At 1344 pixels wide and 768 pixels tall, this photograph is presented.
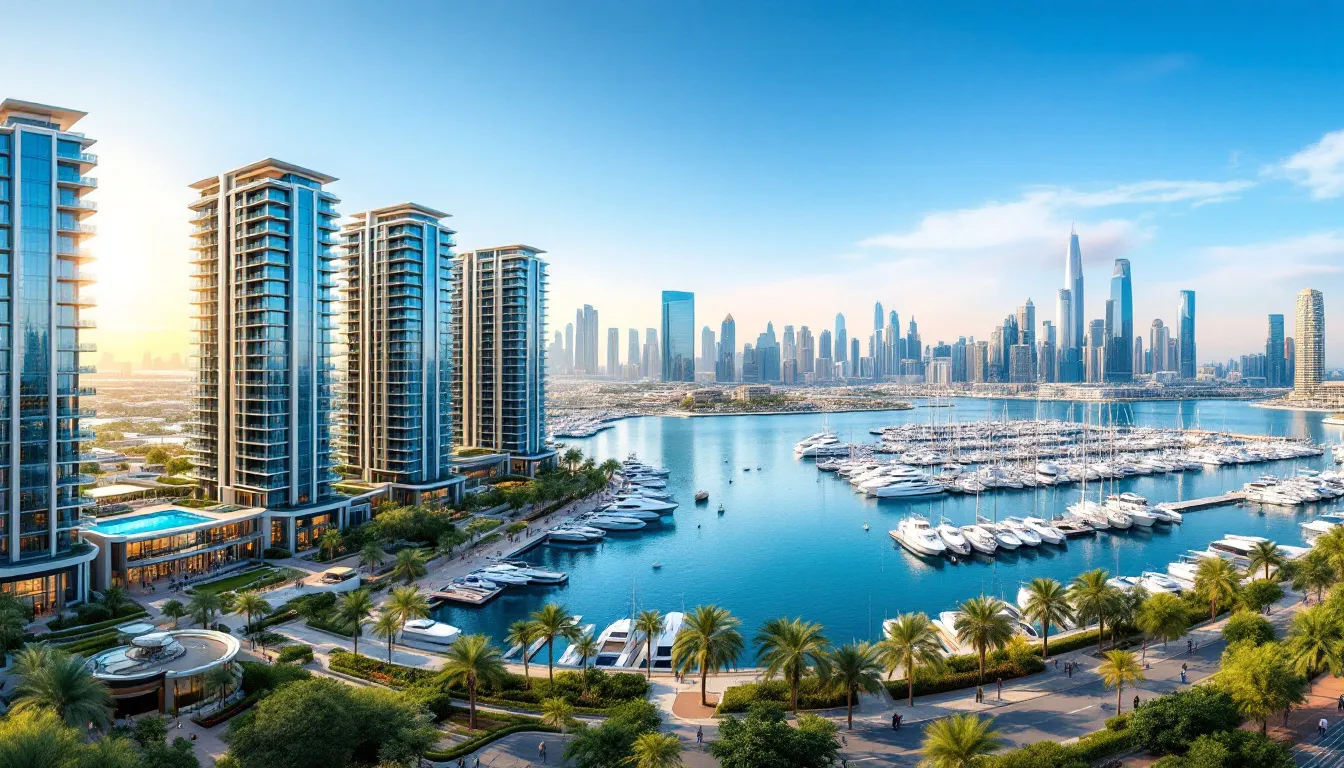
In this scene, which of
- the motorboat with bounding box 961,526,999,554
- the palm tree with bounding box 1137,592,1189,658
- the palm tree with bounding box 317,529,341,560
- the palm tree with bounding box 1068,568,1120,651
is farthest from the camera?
the motorboat with bounding box 961,526,999,554

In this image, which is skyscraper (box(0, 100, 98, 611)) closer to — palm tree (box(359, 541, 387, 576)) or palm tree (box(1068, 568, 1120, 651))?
palm tree (box(359, 541, 387, 576))

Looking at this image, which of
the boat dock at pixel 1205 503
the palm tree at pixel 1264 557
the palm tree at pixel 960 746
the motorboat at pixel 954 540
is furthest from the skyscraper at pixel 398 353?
the boat dock at pixel 1205 503

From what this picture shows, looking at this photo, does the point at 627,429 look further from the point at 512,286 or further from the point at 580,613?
the point at 580,613

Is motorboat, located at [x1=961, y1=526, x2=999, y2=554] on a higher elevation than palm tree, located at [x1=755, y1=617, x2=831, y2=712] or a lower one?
lower

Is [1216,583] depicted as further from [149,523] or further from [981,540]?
[149,523]

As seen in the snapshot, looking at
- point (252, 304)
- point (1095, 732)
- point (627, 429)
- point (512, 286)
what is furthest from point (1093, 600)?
point (627, 429)

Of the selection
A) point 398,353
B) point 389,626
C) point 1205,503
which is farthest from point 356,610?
point 1205,503

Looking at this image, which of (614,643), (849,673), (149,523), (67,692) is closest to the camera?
(67,692)

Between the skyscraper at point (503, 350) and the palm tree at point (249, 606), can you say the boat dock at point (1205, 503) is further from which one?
the palm tree at point (249, 606)

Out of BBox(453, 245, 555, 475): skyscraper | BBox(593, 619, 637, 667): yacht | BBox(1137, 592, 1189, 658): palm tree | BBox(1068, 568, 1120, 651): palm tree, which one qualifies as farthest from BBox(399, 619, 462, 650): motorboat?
BBox(453, 245, 555, 475): skyscraper
